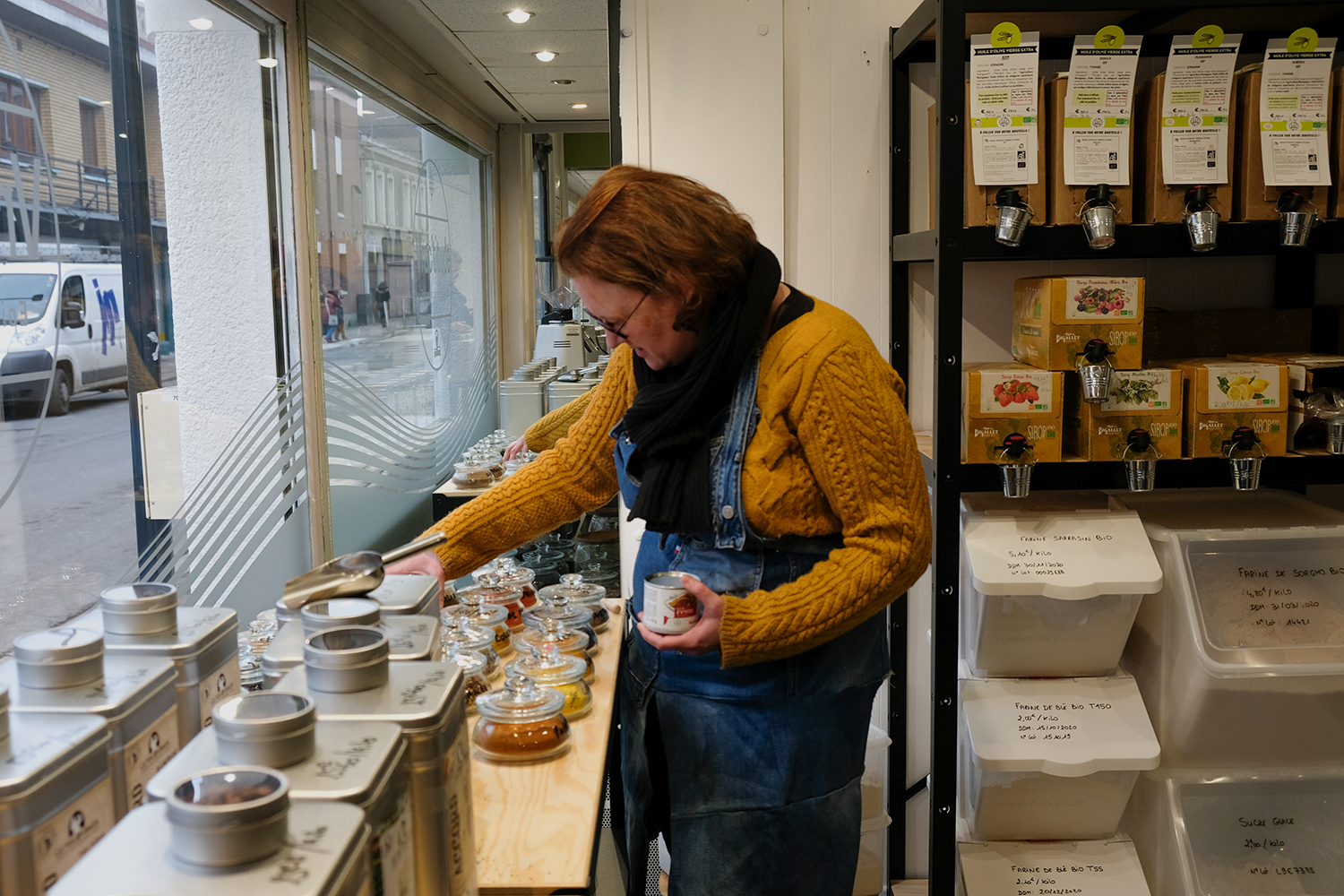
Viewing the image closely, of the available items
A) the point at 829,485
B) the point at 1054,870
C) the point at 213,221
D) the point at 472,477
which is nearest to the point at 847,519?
the point at 829,485

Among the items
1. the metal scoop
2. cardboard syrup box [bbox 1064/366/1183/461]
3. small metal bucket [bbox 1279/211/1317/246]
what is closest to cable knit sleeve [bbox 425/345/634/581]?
the metal scoop

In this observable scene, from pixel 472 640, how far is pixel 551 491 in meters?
0.30

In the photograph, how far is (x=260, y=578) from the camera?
287 cm

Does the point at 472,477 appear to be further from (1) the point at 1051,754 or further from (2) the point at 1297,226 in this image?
(2) the point at 1297,226

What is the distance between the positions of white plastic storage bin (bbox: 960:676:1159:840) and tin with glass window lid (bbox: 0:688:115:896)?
1.76 meters

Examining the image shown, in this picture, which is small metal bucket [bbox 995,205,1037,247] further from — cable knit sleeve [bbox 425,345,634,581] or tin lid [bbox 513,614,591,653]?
tin lid [bbox 513,614,591,653]

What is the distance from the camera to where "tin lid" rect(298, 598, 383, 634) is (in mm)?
917

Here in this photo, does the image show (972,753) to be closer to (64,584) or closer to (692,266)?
(692,266)

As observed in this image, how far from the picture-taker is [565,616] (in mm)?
1743

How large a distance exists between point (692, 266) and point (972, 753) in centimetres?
124

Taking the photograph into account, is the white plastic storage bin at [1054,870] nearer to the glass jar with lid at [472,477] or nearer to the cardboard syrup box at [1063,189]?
the cardboard syrup box at [1063,189]

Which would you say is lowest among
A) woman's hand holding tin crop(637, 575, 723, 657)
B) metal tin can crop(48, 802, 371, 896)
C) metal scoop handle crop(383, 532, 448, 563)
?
woman's hand holding tin crop(637, 575, 723, 657)

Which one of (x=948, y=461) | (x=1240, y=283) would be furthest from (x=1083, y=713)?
(x=1240, y=283)

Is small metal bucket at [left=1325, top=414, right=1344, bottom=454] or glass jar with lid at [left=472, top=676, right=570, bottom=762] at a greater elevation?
small metal bucket at [left=1325, top=414, right=1344, bottom=454]
